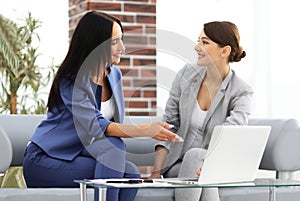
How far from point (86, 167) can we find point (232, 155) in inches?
29.4

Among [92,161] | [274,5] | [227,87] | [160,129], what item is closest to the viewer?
[160,129]

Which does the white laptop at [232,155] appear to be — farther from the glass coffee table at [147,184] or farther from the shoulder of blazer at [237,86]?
the shoulder of blazer at [237,86]

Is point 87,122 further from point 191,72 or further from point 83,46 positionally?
point 191,72

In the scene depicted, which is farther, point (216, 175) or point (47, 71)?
point (47, 71)

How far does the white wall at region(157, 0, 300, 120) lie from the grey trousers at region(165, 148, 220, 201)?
195 centimetres

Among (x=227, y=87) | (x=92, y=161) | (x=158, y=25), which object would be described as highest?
(x=158, y=25)

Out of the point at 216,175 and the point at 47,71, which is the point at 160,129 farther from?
the point at 47,71

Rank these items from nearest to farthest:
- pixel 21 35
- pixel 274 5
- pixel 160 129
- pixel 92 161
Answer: pixel 160 129
pixel 92 161
pixel 21 35
pixel 274 5

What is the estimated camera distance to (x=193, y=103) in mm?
3246

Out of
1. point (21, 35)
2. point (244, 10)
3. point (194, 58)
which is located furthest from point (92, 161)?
point (244, 10)

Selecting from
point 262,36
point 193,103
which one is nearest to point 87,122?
point 193,103

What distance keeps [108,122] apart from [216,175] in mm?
672

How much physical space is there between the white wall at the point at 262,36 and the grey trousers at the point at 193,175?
1.95 meters

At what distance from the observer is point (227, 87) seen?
3.26 metres
